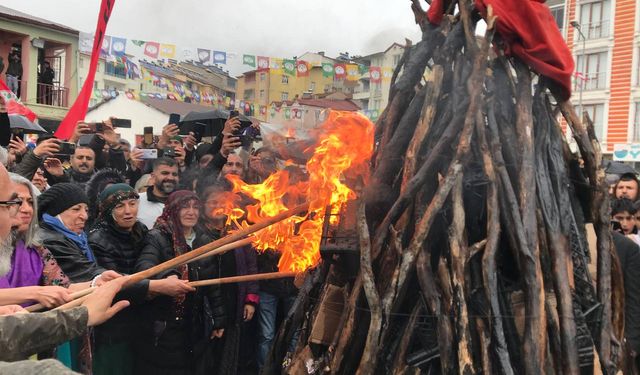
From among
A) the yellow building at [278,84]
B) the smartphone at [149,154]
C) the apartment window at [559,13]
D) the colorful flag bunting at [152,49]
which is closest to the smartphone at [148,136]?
the smartphone at [149,154]

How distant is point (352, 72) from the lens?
19.4 m

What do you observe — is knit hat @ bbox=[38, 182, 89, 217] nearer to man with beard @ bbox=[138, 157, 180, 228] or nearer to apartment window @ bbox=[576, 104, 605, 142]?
man with beard @ bbox=[138, 157, 180, 228]

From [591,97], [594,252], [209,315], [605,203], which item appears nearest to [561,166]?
[605,203]

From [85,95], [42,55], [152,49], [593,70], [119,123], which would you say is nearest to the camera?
[119,123]

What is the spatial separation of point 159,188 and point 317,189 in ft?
9.66

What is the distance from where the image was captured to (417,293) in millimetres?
3520

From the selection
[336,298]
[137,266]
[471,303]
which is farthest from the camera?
[137,266]

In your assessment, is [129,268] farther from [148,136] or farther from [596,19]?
[596,19]

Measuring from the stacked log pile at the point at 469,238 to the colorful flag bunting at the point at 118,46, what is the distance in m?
12.5

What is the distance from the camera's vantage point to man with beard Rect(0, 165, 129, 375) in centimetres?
249

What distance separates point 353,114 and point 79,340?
108 inches

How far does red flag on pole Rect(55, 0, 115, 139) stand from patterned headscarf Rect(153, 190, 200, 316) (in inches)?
178

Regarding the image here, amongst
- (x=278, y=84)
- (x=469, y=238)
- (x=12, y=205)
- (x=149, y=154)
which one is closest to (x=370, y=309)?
(x=469, y=238)

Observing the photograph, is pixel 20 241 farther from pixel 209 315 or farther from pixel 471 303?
pixel 471 303
